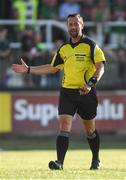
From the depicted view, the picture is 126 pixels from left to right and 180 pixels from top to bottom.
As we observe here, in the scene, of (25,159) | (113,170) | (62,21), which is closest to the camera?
(113,170)

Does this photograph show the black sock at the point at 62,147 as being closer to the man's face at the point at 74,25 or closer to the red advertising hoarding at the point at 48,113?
the man's face at the point at 74,25

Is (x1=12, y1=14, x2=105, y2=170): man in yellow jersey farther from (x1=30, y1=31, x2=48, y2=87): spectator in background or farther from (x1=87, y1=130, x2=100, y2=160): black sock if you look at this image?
(x1=30, y1=31, x2=48, y2=87): spectator in background

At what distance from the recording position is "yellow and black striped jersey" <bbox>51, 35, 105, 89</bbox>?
36.3 ft

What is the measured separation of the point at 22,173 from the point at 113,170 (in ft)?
4.93

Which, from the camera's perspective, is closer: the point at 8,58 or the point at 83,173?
the point at 83,173

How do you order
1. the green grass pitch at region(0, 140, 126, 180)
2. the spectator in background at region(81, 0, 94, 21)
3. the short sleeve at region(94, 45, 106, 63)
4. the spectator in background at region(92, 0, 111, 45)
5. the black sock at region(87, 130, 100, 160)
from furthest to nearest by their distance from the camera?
the spectator in background at region(81, 0, 94, 21) → the spectator in background at region(92, 0, 111, 45) → the black sock at region(87, 130, 100, 160) → the short sleeve at region(94, 45, 106, 63) → the green grass pitch at region(0, 140, 126, 180)

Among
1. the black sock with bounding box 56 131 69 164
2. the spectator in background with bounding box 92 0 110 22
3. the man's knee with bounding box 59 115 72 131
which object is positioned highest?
the spectator in background with bounding box 92 0 110 22

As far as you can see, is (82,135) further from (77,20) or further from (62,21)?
(77,20)

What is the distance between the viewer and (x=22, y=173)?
34.4 feet

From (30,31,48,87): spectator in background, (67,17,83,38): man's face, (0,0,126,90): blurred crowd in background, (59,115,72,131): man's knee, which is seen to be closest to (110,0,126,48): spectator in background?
(0,0,126,90): blurred crowd in background

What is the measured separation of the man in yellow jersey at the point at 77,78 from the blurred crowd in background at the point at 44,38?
28.8 feet

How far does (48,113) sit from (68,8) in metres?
3.52

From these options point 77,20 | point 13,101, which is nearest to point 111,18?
point 13,101

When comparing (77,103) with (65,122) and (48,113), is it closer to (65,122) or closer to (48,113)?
(65,122)
